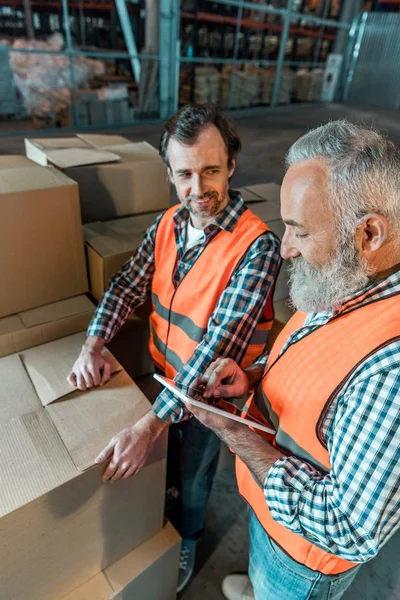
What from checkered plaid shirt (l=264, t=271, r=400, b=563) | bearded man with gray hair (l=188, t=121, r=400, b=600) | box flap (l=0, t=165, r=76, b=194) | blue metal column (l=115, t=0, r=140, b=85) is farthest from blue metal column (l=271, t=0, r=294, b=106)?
checkered plaid shirt (l=264, t=271, r=400, b=563)

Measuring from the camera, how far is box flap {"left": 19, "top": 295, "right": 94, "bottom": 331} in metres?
1.36

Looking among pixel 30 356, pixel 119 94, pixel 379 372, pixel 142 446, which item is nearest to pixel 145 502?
pixel 142 446

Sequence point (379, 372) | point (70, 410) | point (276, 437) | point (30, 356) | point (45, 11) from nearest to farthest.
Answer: point (379, 372) < point (276, 437) < point (70, 410) < point (30, 356) < point (45, 11)

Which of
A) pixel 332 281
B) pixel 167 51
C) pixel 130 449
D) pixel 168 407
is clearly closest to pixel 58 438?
pixel 130 449

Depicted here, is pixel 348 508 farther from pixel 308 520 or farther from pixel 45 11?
pixel 45 11

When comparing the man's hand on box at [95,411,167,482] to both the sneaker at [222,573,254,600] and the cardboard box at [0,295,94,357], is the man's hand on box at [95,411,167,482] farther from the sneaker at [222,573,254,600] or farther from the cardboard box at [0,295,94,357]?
the sneaker at [222,573,254,600]

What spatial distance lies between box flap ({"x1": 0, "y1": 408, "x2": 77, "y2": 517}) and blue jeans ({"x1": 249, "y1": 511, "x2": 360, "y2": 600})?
0.57 metres

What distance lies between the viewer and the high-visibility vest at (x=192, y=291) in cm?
123

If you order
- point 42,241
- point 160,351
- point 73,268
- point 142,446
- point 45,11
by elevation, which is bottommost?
point 160,351

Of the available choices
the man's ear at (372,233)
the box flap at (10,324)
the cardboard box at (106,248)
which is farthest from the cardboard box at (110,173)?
the man's ear at (372,233)

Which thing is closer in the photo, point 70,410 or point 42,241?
point 70,410

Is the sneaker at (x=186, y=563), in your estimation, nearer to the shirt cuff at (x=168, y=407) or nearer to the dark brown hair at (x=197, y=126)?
the shirt cuff at (x=168, y=407)

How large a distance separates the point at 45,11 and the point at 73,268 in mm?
8614

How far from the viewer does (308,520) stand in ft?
2.43
